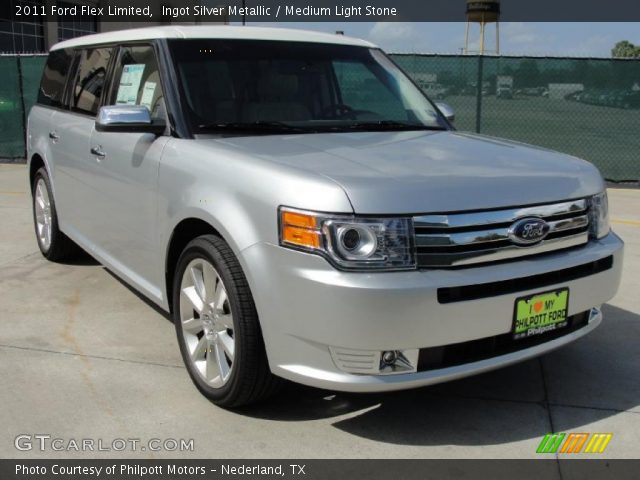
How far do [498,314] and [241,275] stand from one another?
111cm

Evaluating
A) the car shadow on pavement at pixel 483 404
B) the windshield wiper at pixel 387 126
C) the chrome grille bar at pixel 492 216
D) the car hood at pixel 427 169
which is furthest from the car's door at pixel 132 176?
the chrome grille bar at pixel 492 216

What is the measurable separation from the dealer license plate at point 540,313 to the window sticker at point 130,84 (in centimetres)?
260

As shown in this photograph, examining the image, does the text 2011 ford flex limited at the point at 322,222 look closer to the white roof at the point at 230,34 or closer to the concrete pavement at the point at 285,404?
the white roof at the point at 230,34

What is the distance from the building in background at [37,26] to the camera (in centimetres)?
3516

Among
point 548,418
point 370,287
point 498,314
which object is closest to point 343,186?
point 370,287

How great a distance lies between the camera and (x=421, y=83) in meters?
11.4

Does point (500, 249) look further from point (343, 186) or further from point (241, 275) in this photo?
point (241, 275)

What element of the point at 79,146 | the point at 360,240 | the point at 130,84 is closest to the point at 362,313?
the point at 360,240

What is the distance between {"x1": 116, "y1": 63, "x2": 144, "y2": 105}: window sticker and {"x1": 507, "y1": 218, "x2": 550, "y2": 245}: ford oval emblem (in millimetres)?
2445

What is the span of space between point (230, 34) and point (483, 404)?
2554 millimetres

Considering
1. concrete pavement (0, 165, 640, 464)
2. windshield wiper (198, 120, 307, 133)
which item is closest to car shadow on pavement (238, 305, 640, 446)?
concrete pavement (0, 165, 640, 464)

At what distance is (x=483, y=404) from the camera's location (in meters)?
3.56

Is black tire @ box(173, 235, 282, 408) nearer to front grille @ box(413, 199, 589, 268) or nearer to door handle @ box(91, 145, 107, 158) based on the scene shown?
front grille @ box(413, 199, 589, 268)

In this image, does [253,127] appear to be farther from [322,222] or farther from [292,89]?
[322,222]
